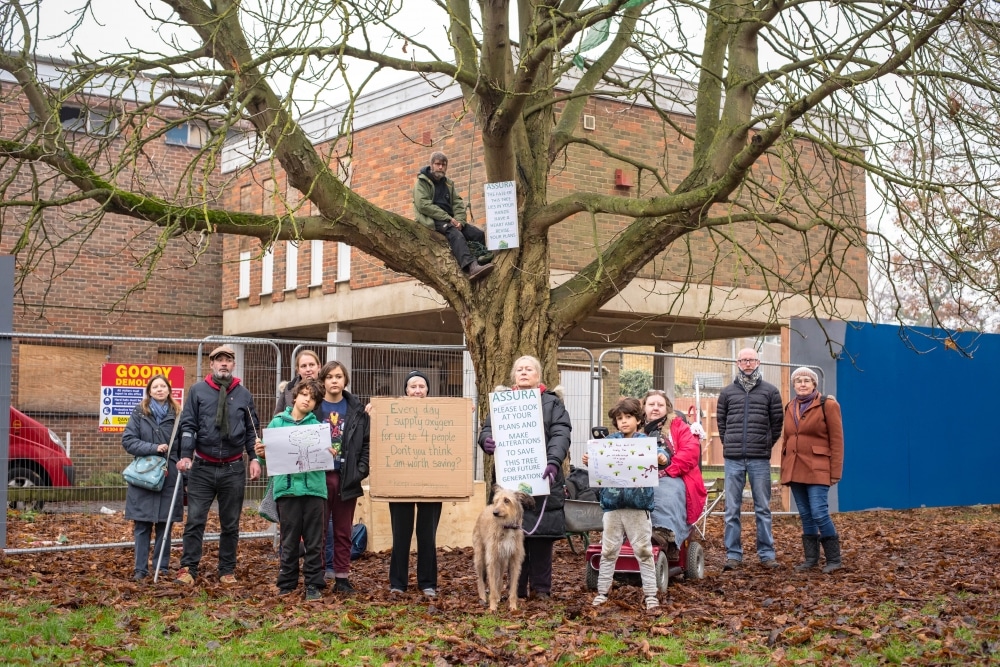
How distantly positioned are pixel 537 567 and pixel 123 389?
583cm

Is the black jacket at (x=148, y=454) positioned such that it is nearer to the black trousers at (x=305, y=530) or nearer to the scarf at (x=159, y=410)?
the scarf at (x=159, y=410)

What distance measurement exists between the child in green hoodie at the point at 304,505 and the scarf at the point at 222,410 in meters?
1.13

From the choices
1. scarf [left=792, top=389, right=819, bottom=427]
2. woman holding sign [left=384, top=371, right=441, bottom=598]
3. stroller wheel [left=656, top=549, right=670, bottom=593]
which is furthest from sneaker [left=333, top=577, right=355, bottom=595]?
scarf [left=792, top=389, right=819, bottom=427]

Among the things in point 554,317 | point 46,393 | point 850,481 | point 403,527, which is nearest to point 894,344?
point 850,481

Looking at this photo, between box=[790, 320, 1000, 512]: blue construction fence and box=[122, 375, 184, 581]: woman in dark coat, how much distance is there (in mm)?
9949

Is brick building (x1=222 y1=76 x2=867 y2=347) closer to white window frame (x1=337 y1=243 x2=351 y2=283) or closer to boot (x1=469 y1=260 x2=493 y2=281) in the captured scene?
white window frame (x1=337 y1=243 x2=351 y2=283)

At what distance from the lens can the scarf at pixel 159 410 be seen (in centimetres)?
1017

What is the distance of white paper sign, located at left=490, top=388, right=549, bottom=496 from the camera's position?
28.2 feet

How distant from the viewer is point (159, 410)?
33.6ft

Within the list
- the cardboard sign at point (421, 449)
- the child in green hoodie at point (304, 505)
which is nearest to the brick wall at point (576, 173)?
the cardboard sign at point (421, 449)

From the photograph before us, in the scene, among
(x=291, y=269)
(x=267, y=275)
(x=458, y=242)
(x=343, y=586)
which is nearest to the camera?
(x=343, y=586)

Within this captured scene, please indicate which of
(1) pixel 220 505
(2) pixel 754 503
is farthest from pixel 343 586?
(2) pixel 754 503

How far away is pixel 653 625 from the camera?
306 inches

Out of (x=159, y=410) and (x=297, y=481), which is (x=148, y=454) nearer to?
(x=159, y=410)
